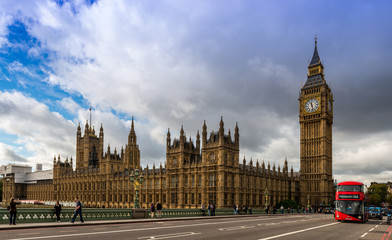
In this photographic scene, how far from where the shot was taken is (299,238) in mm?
20703

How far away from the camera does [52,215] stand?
2853 cm

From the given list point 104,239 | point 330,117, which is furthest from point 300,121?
point 104,239

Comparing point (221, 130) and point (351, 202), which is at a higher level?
point (221, 130)

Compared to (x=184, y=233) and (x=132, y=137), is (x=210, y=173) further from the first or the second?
(x=132, y=137)

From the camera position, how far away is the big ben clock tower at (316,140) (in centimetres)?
9244

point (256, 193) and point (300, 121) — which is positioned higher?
point (300, 121)

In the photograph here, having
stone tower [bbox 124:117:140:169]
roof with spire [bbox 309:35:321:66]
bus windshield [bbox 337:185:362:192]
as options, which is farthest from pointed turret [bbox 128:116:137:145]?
bus windshield [bbox 337:185:362:192]

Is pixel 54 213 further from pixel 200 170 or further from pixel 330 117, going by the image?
pixel 330 117

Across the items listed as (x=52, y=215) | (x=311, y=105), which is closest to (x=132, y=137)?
(x=311, y=105)

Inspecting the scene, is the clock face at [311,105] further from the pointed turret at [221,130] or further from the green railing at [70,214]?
the green railing at [70,214]

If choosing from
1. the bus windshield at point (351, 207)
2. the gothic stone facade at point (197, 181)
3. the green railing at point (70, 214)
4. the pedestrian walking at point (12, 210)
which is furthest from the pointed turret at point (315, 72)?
the pedestrian walking at point (12, 210)

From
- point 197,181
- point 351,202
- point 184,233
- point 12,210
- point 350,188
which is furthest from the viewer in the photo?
point 197,181

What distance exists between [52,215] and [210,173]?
1701 inches

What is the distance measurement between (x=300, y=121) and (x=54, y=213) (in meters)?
82.7
